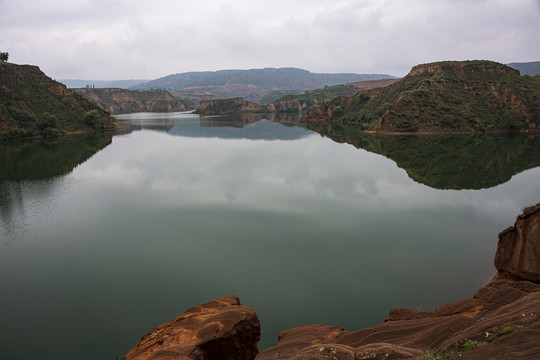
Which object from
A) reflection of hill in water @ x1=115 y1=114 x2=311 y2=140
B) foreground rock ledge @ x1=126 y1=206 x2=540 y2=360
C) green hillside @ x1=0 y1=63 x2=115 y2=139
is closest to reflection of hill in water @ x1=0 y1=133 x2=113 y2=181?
green hillside @ x1=0 y1=63 x2=115 y2=139

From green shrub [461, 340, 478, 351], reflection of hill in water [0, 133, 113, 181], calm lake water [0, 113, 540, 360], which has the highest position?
reflection of hill in water [0, 133, 113, 181]

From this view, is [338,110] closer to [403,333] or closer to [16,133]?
[16,133]

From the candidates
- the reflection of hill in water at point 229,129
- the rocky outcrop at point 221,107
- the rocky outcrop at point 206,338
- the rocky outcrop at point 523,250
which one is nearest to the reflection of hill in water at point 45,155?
the reflection of hill in water at point 229,129

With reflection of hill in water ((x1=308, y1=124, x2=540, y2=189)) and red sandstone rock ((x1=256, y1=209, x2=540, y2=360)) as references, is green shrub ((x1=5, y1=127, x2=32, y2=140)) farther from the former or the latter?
red sandstone rock ((x1=256, y1=209, x2=540, y2=360))

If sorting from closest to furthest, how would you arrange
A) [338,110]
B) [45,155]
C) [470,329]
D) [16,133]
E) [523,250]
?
[470,329], [523,250], [45,155], [16,133], [338,110]

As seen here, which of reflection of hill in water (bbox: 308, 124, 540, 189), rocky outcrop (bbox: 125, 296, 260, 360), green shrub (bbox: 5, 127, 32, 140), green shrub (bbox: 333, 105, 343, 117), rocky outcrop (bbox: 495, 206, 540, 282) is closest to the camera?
rocky outcrop (bbox: 125, 296, 260, 360)

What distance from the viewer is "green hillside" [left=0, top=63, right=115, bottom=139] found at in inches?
2884

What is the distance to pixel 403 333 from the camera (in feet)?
35.2

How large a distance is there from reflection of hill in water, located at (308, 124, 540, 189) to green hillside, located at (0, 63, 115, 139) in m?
62.6

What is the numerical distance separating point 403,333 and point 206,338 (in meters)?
6.10

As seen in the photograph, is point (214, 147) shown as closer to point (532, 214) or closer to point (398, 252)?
point (398, 252)

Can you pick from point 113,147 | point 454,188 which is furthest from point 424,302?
point 113,147

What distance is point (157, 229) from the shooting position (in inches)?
928

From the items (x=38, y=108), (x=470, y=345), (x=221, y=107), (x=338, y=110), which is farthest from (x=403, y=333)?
(x=221, y=107)
